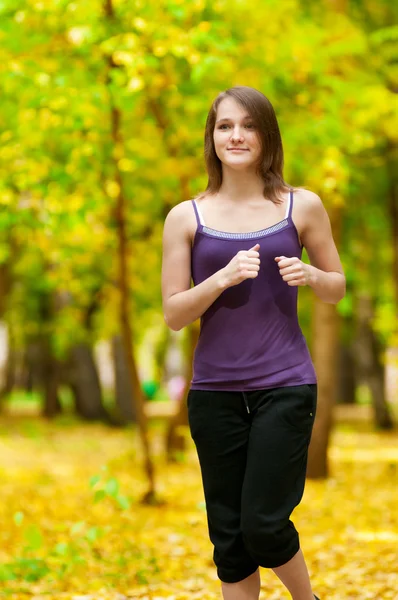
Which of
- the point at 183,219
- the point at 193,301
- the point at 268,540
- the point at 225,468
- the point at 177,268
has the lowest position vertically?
the point at 268,540

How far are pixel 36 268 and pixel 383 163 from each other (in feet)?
31.1

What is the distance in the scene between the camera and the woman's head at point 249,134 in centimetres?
335

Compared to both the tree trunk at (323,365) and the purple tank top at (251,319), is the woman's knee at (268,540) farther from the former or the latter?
the tree trunk at (323,365)

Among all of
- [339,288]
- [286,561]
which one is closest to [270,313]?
[339,288]

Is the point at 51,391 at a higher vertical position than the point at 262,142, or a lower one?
lower

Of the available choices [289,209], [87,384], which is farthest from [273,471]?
[87,384]

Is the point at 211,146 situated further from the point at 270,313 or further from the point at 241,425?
the point at 241,425

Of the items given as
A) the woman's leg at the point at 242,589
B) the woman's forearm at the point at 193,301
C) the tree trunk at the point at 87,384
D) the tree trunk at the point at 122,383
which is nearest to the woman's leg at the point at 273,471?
the woman's leg at the point at 242,589

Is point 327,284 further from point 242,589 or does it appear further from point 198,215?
point 242,589

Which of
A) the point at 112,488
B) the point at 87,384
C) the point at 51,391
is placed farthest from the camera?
the point at 51,391

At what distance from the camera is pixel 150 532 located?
7824 millimetres

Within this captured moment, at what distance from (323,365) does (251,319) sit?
8.25 m

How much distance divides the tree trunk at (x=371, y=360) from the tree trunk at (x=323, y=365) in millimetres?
9639

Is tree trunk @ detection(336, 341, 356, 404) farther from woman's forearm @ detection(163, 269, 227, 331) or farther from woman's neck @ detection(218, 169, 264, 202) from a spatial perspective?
woman's forearm @ detection(163, 269, 227, 331)
